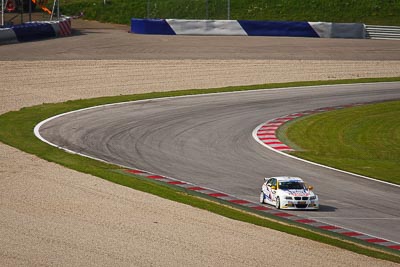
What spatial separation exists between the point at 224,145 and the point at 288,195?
33.7 ft

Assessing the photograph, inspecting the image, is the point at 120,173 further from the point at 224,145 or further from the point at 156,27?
the point at 156,27

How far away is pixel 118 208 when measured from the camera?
91.7 feet

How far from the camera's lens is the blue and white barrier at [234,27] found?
71000 millimetres

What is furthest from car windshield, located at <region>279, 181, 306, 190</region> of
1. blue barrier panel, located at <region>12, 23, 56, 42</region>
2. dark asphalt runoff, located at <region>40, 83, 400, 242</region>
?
blue barrier panel, located at <region>12, 23, 56, 42</region>

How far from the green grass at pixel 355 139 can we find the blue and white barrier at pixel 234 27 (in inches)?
830

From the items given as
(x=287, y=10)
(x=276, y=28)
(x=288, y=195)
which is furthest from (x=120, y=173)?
(x=287, y=10)

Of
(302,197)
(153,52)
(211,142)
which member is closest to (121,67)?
(153,52)

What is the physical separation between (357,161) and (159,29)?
116 ft

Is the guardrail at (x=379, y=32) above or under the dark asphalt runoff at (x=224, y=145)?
above

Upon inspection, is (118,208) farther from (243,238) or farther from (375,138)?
(375,138)

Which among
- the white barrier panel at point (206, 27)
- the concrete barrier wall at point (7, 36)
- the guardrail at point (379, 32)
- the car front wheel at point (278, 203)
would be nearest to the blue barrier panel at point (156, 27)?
the white barrier panel at point (206, 27)

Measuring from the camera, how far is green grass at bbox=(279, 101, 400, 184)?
37.4 m

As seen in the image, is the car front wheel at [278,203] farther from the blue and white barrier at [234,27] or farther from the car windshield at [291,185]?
the blue and white barrier at [234,27]

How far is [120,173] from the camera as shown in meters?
34.1
